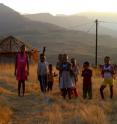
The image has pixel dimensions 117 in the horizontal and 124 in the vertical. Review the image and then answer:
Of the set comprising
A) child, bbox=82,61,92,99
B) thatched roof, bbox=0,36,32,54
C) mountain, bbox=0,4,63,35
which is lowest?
child, bbox=82,61,92,99

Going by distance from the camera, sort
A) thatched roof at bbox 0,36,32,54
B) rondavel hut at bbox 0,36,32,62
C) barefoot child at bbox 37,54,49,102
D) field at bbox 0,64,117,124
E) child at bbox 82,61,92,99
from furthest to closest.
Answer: thatched roof at bbox 0,36,32,54 → rondavel hut at bbox 0,36,32,62 → barefoot child at bbox 37,54,49,102 → child at bbox 82,61,92,99 → field at bbox 0,64,117,124

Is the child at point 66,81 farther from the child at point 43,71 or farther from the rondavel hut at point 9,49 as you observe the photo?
the rondavel hut at point 9,49

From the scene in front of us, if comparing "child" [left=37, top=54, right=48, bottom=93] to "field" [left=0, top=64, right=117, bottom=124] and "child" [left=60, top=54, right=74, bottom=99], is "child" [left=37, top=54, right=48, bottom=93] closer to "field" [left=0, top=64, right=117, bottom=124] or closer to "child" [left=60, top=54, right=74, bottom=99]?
"field" [left=0, top=64, right=117, bottom=124]

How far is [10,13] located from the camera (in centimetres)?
19712

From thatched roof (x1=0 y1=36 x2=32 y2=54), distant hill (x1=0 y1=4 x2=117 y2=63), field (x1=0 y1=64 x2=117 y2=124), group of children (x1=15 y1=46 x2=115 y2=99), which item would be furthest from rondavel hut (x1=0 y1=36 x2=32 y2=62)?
distant hill (x1=0 y1=4 x2=117 y2=63)

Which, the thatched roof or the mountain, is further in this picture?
the mountain

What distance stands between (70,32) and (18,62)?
154m

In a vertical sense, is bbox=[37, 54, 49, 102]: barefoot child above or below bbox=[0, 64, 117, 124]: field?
above

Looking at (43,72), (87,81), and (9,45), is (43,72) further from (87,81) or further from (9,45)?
(9,45)

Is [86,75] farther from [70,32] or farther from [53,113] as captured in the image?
[70,32]

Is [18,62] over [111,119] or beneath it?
over

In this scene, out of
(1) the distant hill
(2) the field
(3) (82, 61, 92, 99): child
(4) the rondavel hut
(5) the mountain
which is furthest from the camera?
(5) the mountain

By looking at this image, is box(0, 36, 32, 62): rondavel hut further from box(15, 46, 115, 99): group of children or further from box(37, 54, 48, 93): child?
box(15, 46, 115, 99): group of children

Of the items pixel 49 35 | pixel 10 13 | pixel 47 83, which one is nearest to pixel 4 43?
A: pixel 47 83
